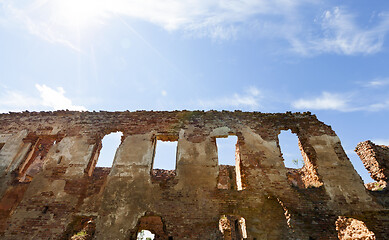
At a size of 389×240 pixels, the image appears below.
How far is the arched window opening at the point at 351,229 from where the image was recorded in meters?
6.72

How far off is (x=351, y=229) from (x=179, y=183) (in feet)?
20.1

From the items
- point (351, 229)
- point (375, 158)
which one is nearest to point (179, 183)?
point (351, 229)

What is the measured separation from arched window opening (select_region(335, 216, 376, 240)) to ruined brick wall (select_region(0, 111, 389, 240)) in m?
0.47

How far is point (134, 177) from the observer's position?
24.0 ft

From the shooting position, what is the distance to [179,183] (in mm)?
7125

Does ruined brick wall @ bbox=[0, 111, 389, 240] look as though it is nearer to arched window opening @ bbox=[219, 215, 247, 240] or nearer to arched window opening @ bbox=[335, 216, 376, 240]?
arched window opening @ bbox=[335, 216, 376, 240]

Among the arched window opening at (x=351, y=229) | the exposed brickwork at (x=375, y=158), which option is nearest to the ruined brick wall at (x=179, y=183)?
the arched window opening at (x=351, y=229)

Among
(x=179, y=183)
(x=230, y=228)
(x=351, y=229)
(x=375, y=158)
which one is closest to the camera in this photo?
(x=179, y=183)

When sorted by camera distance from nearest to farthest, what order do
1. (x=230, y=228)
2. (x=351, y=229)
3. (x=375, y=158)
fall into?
(x=351, y=229) < (x=375, y=158) < (x=230, y=228)

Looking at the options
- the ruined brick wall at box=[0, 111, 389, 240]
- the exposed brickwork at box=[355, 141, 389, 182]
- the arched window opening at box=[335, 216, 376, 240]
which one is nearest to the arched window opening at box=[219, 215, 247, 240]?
the ruined brick wall at box=[0, 111, 389, 240]

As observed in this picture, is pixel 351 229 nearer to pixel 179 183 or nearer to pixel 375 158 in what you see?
pixel 375 158

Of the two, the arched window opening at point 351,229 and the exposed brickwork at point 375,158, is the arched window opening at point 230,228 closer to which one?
the arched window opening at point 351,229

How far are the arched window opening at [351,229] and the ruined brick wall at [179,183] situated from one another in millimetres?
465

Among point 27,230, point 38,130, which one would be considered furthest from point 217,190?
point 38,130
